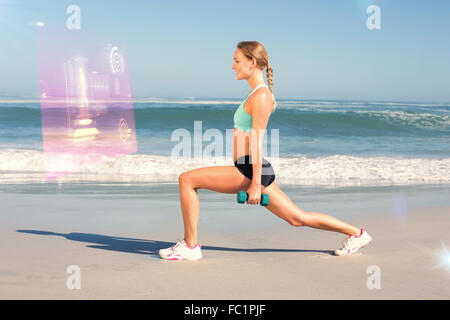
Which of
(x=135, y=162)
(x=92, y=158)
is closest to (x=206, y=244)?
(x=135, y=162)

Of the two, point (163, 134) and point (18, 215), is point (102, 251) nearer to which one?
point (18, 215)

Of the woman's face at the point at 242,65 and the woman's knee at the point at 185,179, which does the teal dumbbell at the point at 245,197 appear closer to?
the woman's knee at the point at 185,179

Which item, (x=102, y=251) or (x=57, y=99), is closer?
(x=102, y=251)

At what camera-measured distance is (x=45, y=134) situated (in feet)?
80.3

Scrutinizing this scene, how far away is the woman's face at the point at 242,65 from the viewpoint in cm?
413

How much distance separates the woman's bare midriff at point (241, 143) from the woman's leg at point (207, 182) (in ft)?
0.38

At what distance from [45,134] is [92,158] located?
1113 cm

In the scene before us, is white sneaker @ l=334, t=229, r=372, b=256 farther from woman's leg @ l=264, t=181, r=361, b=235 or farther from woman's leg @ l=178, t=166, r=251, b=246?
woman's leg @ l=178, t=166, r=251, b=246

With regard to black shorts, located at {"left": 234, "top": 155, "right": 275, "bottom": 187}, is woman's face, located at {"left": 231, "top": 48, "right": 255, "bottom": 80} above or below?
above

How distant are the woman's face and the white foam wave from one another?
230 inches

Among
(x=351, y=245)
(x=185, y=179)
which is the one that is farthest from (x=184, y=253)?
Result: (x=351, y=245)

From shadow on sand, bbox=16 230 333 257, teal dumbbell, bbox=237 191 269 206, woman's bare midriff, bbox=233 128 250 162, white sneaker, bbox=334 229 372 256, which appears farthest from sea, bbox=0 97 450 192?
teal dumbbell, bbox=237 191 269 206

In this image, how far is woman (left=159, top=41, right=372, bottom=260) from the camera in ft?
13.1

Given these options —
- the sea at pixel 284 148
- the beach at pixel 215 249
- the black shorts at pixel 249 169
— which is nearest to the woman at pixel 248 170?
the black shorts at pixel 249 169
